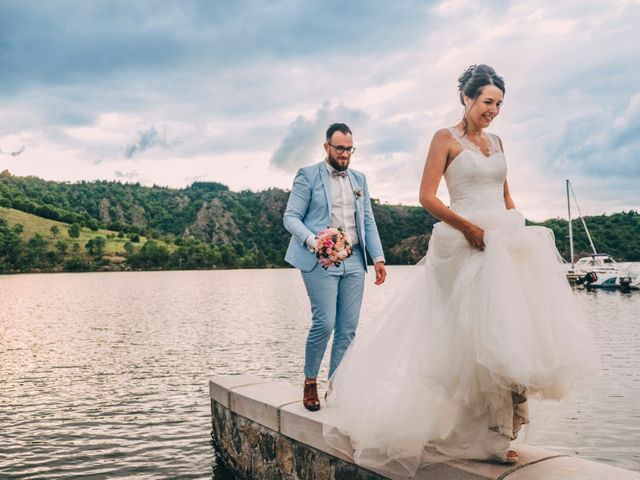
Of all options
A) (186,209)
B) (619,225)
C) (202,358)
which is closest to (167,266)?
(186,209)

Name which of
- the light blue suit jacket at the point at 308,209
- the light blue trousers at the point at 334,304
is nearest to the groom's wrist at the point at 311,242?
the light blue suit jacket at the point at 308,209

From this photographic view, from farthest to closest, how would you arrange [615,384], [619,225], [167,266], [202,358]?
[167,266] < [619,225] < [202,358] < [615,384]

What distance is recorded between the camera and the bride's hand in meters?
3.75

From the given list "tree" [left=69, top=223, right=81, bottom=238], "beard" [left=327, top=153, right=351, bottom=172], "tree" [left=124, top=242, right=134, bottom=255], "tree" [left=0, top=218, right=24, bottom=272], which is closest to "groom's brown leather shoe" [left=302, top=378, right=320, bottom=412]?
"beard" [left=327, top=153, right=351, bottom=172]

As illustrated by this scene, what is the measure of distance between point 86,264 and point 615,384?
123579 millimetres

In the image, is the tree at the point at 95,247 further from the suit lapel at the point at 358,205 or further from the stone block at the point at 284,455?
the suit lapel at the point at 358,205

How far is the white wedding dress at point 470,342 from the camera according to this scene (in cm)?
349

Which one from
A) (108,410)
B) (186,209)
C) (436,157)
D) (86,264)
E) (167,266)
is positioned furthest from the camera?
(186,209)

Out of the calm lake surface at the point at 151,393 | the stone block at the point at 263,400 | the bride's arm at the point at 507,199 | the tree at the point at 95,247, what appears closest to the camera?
the bride's arm at the point at 507,199

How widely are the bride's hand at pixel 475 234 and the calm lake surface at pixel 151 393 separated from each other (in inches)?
42.4

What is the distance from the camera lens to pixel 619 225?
89625mm

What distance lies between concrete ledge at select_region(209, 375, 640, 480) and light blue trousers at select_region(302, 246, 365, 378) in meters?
0.59

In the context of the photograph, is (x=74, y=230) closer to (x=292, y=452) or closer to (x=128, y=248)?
(x=128, y=248)

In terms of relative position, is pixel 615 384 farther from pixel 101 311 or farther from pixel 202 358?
pixel 101 311
